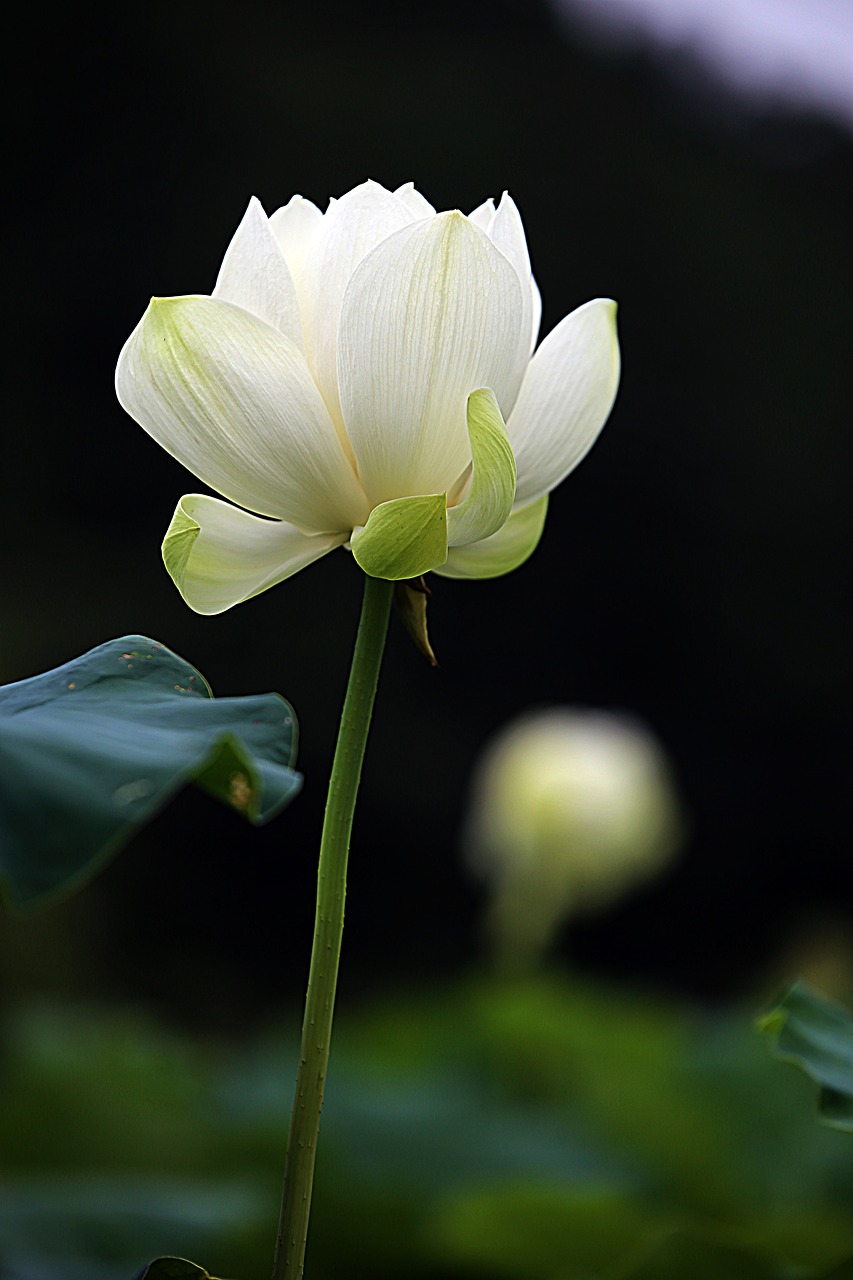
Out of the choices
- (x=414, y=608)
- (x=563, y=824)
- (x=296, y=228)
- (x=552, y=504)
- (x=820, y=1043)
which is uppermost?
(x=552, y=504)

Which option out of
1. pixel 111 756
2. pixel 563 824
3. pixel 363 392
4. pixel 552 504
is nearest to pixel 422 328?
pixel 363 392

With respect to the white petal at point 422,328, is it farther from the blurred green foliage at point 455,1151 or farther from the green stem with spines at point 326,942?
the blurred green foliage at point 455,1151

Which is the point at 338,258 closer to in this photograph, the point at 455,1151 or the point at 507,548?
the point at 507,548

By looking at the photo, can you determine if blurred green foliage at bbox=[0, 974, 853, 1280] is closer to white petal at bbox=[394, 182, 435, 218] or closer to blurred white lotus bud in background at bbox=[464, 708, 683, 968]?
blurred white lotus bud in background at bbox=[464, 708, 683, 968]

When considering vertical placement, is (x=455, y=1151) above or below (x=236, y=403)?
below

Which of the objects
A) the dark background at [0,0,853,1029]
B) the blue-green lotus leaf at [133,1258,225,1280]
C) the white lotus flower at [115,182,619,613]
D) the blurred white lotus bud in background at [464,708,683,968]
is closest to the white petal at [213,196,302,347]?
the white lotus flower at [115,182,619,613]

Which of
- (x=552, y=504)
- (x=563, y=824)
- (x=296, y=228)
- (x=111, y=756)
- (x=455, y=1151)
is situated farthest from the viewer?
(x=552, y=504)
